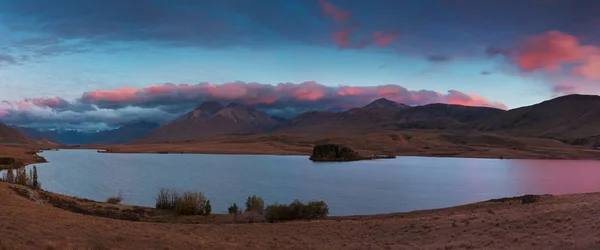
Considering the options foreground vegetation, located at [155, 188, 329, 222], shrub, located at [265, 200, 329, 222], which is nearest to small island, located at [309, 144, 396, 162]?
foreground vegetation, located at [155, 188, 329, 222]

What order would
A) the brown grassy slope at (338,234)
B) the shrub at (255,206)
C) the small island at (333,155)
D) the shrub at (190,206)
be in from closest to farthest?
1. the brown grassy slope at (338,234)
2. the shrub at (255,206)
3. the shrub at (190,206)
4. the small island at (333,155)

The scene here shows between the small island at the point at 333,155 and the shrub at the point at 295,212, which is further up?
the small island at the point at 333,155

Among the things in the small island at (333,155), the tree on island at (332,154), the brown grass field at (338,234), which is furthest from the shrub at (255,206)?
the tree on island at (332,154)

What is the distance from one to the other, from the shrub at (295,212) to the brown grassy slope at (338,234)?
761 centimetres

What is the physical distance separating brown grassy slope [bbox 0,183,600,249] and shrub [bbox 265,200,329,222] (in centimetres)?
761

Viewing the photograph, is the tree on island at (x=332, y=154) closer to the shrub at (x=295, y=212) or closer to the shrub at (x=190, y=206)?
the shrub at (x=190, y=206)

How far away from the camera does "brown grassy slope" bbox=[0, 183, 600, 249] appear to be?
20.8 metres

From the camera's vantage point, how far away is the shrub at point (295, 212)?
44.1 metres

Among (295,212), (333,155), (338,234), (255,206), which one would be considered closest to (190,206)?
(255,206)

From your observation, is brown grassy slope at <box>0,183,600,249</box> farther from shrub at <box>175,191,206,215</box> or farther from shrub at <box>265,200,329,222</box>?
shrub at <box>175,191,206,215</box>

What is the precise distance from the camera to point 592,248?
60.7 feet

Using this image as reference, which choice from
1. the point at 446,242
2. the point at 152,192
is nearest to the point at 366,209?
the point at 446,242

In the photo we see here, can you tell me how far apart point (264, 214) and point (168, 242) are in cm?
2340

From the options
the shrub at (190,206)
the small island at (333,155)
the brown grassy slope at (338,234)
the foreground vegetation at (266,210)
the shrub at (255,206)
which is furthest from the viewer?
the small island at (333,155)
